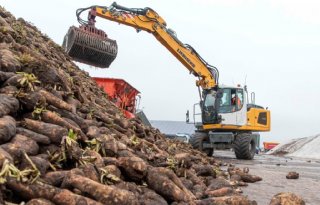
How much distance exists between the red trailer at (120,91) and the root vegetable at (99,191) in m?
11.4

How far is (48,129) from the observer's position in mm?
4086

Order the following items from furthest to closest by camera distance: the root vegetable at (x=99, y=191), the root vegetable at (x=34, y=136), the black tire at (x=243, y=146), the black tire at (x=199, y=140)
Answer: the black tire at (x=199, y=140) < the black tire at (x=243, y=146) < the root vegetable at (x=34, y=136) < the root vegetable at (x=99, y=191)

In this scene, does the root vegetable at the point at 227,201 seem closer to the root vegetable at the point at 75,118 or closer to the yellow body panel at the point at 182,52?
the root vegetable at the point at 75,118

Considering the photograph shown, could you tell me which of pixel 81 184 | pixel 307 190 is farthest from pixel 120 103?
pixel 81 184

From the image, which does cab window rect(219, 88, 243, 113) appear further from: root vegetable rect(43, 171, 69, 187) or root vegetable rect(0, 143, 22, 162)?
root vegetable rect(0, 143, 22, 162)

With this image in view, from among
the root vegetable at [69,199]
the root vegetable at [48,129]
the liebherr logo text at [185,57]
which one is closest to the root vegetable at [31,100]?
the root vegetable at [48,129]

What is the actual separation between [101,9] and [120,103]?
146 inches

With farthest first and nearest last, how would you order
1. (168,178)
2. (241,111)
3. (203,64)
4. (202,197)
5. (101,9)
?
(203,64) < (241,111) < (101,9) < (202,197) < (168,178)

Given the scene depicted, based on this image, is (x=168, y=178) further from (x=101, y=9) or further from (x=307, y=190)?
(x=101, y=9)

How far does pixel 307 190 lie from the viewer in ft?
24.6

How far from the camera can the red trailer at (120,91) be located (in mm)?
15562

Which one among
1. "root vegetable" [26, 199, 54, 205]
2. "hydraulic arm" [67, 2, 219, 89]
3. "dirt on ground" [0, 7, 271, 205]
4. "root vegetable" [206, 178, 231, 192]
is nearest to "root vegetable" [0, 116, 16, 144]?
"dirt on ground" [0, 7, 271, 205]

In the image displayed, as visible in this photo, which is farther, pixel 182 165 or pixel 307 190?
pixel 307 190

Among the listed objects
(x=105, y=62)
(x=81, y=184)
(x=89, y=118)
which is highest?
(x=105, y=62)
